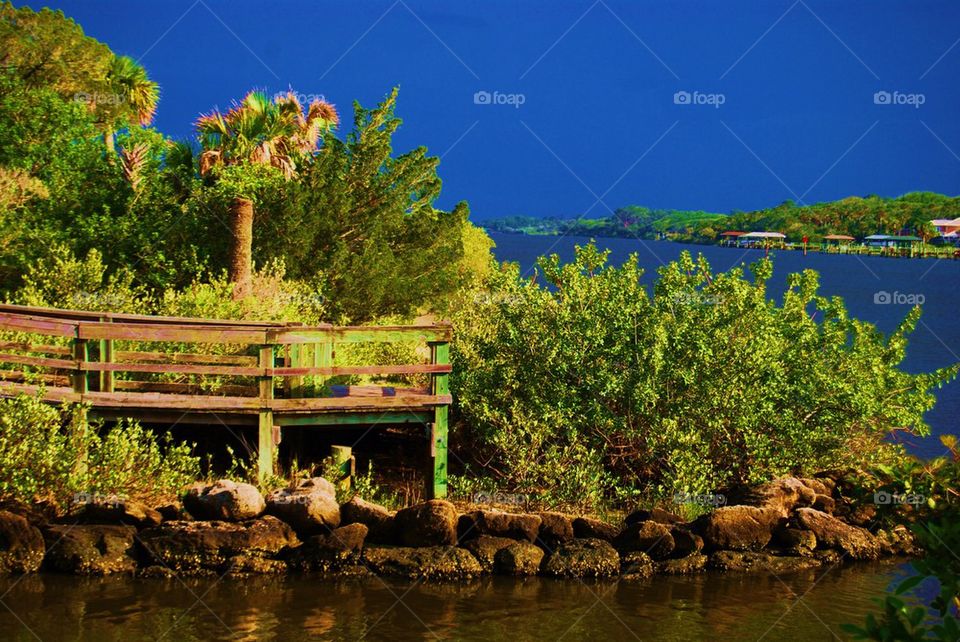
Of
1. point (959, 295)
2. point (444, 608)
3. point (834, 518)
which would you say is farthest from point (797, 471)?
point (959, 295)

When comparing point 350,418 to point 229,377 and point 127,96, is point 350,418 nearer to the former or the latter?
point 229,377

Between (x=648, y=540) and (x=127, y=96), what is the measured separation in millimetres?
30775

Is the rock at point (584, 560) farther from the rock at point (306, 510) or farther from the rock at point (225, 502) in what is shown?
the rock at point (225, 502)

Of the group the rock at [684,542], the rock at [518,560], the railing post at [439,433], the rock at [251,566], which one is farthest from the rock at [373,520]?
the rock at [684,542]

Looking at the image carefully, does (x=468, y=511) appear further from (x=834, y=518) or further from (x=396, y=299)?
(x=396, y=299)

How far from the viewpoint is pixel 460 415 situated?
62.6 ft

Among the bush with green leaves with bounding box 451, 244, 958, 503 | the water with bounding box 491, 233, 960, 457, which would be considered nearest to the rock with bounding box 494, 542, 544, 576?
the bush with green leaves with bounding box 451, 244, 958, 503

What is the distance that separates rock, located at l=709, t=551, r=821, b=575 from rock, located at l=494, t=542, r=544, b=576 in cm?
254

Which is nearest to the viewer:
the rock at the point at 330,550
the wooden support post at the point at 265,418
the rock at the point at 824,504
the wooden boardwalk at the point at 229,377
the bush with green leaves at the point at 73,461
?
the rock at the point at 330,550

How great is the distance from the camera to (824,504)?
17.5m

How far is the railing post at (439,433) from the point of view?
16.9m

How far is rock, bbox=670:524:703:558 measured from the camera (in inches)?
619

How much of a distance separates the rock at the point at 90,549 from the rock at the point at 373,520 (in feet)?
9.30

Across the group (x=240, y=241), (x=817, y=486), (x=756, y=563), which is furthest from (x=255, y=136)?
(x=756, y=563)
